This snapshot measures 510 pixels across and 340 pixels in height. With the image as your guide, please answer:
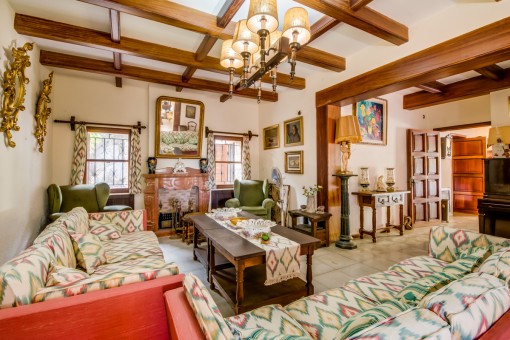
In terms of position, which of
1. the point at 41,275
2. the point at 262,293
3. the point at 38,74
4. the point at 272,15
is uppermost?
the point at 38,74

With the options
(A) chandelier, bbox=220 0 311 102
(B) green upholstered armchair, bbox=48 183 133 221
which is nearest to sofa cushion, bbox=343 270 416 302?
(A) chandelier, bbox=220 0 311 102

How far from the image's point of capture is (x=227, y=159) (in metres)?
5.76

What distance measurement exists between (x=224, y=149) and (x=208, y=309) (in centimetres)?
493

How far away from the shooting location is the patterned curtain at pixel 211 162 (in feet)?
17.2

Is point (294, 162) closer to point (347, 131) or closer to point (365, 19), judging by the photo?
point (347, 131)

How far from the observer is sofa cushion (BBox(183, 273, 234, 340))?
86cm

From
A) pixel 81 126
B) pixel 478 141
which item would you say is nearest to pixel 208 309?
pixel 81 126

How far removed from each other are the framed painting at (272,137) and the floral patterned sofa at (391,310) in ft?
12.4

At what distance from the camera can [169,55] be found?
130 inches

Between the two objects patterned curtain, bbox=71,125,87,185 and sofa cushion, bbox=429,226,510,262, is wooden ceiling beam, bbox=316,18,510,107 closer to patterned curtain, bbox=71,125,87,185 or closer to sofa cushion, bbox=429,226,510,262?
sofa cushion, bbox=429,226,510,262

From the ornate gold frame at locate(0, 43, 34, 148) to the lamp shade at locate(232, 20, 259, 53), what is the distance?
2.17m

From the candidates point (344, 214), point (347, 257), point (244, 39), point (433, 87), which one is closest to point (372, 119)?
point (433, 87)

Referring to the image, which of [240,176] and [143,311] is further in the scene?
[240,176]

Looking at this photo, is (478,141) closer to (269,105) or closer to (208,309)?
(269,105)
